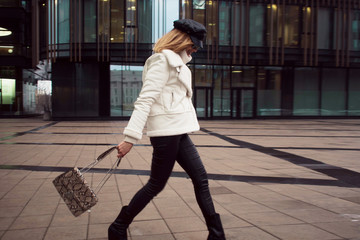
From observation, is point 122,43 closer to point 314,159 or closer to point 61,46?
point 61,46

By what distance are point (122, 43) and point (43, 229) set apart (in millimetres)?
18628

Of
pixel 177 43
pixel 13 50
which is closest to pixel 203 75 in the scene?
pixel 13 50

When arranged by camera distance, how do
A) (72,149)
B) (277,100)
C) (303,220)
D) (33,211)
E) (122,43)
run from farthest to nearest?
1. (277,100)
2. (122,43)
3. (72,149)
4. (33,211)
5. (303,220)

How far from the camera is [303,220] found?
3.36m

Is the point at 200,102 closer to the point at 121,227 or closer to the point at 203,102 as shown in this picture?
the point at 203,102

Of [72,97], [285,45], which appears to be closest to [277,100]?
[285,45]

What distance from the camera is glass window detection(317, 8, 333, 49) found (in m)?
23.0

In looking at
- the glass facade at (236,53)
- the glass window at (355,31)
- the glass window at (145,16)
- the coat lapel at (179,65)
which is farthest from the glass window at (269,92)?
the coat lapel at (179,65)

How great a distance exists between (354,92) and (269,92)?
6.70 meters

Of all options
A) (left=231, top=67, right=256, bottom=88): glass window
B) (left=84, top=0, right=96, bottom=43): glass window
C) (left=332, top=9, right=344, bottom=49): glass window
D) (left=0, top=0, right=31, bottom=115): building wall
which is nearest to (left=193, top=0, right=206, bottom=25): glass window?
(left=231, top=67, right=256, bottom=88): glass window

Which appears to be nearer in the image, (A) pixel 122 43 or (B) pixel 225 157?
(B) pixel 225 157

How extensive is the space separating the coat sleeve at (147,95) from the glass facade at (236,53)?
61.3ft

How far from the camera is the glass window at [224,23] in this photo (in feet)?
71.4

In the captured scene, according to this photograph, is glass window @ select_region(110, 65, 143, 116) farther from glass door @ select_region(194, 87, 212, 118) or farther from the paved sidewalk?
the paved sidewalk
